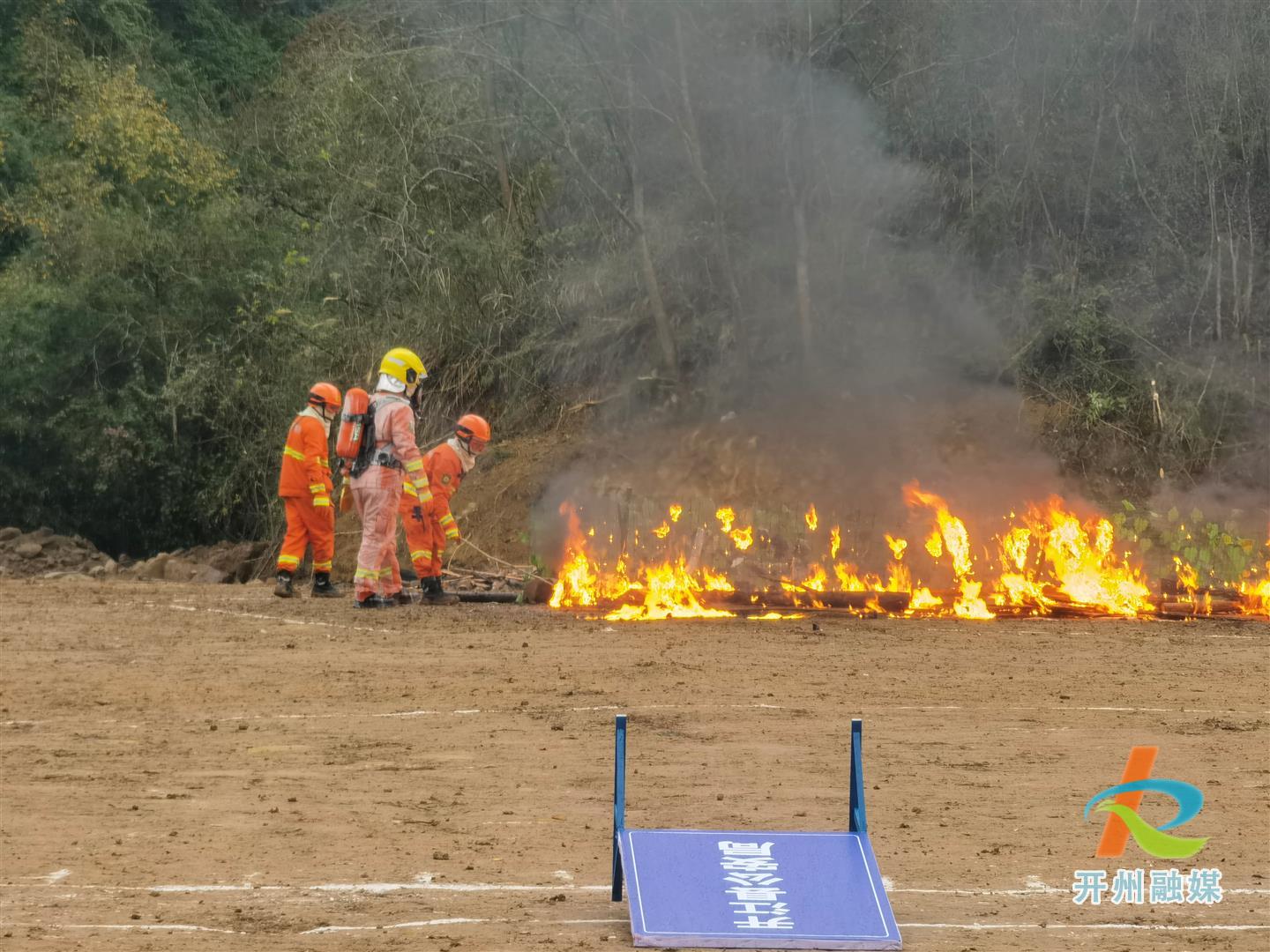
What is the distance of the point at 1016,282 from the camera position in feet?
70.5

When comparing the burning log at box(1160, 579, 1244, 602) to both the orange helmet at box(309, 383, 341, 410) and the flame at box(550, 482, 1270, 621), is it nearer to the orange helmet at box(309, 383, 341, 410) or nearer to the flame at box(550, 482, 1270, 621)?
the flame at box(550, 482, 1270, 621)

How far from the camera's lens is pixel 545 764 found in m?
9.11

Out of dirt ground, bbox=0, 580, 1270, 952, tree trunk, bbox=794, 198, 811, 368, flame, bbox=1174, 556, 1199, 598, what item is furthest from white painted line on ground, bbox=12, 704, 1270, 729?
tree trunk, bbox=794, 198, 811, 368

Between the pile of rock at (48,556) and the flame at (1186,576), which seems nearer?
the flame at (1186,576)

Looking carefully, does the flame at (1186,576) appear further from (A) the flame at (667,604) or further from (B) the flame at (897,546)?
(A) the flame at (667,604)

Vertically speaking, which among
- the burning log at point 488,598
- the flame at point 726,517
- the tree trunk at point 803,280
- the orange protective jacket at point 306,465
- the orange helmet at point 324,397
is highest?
the tree trunk at point 803,280

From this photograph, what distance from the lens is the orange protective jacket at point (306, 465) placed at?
15547 mm

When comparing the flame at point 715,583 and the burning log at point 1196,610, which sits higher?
the burning log at point 1196,610

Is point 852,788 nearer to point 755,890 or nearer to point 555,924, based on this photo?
point 755,890

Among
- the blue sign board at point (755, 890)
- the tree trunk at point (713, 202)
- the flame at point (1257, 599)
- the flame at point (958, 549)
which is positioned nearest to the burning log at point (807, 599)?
the flame at point (958, 549)

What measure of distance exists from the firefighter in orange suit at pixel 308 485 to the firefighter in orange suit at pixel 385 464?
1.95ft

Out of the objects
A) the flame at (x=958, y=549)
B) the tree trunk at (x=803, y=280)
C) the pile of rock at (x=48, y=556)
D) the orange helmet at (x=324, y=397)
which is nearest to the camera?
the flame at (x=958, y=549)

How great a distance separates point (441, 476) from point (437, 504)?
1.10 ft

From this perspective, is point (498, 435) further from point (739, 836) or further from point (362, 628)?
point (739, 836)
